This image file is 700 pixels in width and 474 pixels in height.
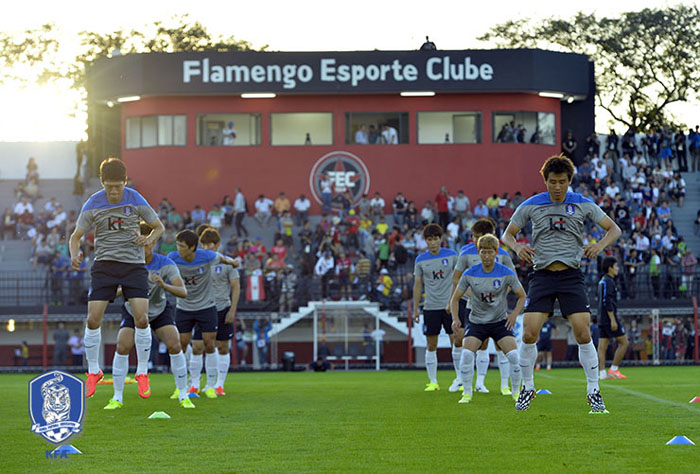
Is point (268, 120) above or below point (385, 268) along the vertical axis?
above

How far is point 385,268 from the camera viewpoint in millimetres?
35562

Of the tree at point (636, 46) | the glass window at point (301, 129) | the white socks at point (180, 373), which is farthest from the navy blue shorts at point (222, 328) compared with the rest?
the tree at point (636, 46)

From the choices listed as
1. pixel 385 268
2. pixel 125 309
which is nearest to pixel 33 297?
pixel 385 268

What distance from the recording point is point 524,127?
44938 mm

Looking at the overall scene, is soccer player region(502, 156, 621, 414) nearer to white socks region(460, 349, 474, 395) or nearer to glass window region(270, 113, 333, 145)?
white socks region(460, 349, 474, 395)

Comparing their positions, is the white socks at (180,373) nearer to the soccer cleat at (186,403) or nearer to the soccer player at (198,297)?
the soccer cleat at (186,403)

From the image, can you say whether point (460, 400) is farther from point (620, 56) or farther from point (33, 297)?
point (620, 56)

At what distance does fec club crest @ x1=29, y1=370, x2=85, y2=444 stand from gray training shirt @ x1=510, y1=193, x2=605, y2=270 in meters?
5.08

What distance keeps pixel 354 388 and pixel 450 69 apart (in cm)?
2637

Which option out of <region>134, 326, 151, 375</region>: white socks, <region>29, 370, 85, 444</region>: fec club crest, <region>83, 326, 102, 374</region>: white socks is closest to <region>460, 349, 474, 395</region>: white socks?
<region>134, 326, 151, 375</region>: white socks

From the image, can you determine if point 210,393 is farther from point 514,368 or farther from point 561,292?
point 561,292

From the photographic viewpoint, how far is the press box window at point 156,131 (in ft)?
146

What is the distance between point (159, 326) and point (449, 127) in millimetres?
31052

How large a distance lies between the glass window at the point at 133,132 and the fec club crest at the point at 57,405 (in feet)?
126
